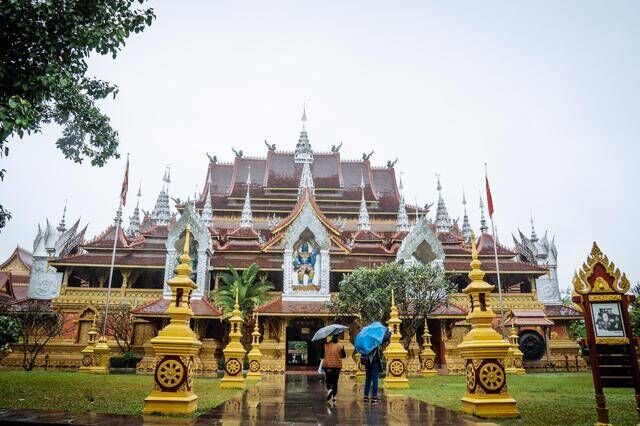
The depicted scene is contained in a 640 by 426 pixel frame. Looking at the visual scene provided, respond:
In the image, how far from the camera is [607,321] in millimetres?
5941

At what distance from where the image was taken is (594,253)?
6184 mm

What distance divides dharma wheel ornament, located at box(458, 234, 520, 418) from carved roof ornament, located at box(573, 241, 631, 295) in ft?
4.74

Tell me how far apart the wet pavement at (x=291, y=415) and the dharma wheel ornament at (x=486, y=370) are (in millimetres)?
395

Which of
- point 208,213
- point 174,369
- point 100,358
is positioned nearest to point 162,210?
point 208,213

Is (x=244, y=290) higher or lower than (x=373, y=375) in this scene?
higher

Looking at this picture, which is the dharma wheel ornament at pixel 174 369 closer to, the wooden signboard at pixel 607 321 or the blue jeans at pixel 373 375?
the blue jeans at pixel 373 375

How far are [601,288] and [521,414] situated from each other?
2386mm

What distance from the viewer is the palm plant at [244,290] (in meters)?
22.7

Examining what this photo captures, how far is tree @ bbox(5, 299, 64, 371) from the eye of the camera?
23.4 metres

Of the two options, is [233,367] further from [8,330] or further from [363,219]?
[363,219]

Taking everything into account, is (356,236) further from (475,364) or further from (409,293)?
(475,364)

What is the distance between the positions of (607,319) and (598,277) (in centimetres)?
56

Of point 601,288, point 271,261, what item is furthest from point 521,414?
point 271,261

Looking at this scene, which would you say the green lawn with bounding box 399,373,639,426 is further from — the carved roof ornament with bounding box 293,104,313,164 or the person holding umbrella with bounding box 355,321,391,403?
the carved roof ornament with bounding box 293,104,313,164
